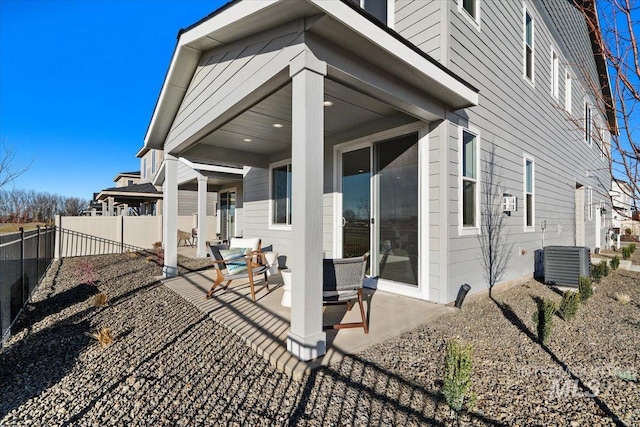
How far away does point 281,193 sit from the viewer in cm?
716

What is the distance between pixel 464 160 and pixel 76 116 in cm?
1984

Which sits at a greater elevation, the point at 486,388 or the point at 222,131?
the point at 222,131

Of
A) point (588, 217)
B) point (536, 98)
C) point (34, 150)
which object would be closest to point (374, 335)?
point (536, 98)

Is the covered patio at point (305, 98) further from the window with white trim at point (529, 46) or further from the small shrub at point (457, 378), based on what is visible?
the window with white trim at point (529, 46)

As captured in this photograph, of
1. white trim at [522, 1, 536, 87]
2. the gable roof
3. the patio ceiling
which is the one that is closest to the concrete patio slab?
the patio ceiling

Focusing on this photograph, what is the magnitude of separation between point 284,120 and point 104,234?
920cm

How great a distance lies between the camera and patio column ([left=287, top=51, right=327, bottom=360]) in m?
2.51

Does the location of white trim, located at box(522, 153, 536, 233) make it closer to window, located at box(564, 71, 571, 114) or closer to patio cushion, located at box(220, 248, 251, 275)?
window, located at box(564, 71, 571, 114)

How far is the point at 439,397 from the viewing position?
215 centimetres

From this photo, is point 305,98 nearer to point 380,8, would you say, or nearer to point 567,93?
point 380,8

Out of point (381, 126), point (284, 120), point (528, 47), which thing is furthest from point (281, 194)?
point (528, 47)

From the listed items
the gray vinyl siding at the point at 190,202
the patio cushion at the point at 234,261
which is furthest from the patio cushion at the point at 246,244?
the gray vinyl siding at the point at 190,202

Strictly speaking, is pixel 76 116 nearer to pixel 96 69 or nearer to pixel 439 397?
pixel 96 69

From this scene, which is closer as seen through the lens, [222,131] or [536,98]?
[222,131]
